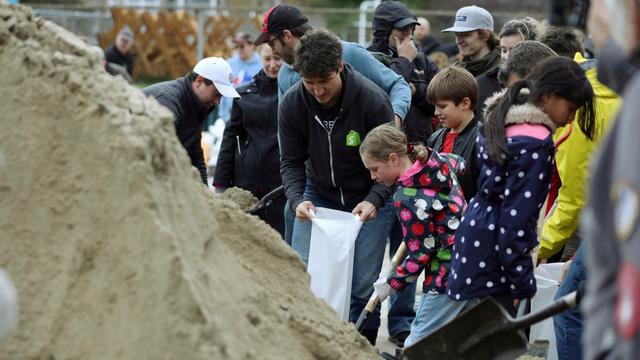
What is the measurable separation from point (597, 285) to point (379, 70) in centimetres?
411

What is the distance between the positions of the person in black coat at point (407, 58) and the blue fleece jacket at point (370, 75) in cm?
58

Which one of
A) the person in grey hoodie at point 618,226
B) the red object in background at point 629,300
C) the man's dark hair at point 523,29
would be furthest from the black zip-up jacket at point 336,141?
the red object in background at point 629,300

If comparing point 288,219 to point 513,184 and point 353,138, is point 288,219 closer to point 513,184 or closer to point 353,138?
point 353,138

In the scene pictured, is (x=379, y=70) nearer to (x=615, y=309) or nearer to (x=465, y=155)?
(x=465, y=155)

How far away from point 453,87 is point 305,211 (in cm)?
104

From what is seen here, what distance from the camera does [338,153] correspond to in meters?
5.91

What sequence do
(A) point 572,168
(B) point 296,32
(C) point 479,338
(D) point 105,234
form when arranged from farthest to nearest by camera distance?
1. (B) point 296,32
2. (A) point 572,168
3. (C) point 479,338
4. (D) point 105,234

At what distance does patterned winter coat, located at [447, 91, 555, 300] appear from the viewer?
170 inches

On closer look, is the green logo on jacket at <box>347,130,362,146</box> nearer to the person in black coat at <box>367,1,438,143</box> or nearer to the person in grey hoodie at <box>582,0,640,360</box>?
the person in black coat at <box>367,1,438,143</box>

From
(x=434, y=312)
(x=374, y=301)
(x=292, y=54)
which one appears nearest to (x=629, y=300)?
(x=434, y=312)

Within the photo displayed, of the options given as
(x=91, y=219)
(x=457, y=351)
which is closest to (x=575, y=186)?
(x=457, y=351)

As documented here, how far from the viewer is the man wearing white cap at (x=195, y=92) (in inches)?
253

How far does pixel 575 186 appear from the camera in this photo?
201 inches

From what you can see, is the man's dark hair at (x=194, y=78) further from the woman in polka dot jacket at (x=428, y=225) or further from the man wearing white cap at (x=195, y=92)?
the woman in polka dot jacket at (x=428, y=225)
